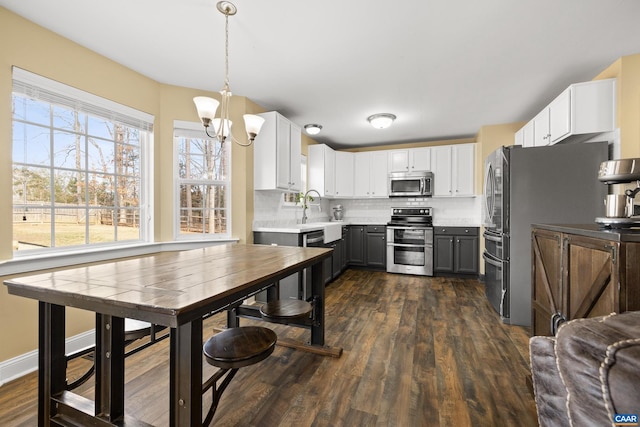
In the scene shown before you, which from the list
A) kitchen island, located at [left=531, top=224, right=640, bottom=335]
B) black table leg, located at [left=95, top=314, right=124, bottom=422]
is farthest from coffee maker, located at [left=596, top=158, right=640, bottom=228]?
black table leg, located at [left=95, top=314, right=124, bottom=422]

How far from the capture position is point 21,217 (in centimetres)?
206

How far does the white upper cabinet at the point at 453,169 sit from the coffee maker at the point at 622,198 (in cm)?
365

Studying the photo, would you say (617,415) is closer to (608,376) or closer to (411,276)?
(608,376)

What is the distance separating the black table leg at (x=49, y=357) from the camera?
129 centimetres

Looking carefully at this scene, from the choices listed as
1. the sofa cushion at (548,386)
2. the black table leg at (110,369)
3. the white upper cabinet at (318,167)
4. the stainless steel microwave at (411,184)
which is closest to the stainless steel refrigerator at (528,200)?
the stainless steel microwave at (411,184)

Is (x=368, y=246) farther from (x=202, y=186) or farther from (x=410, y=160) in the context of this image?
(x=202, y=186)

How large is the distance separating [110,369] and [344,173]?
16.0 ft

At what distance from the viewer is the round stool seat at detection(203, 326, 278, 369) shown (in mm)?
1310

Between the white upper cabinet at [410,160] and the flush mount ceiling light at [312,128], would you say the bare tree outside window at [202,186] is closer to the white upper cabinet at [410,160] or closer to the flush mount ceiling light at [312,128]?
the flush mount ceiling light at [312,128]

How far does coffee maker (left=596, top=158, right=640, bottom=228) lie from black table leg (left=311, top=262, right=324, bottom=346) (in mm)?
1757

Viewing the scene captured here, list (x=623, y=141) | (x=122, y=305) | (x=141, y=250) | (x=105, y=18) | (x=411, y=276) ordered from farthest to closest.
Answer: (x=411, y=276) < (x=141, y=250) < (x=623, y=141) < (x=105, y=18) < (x=122, y=305)

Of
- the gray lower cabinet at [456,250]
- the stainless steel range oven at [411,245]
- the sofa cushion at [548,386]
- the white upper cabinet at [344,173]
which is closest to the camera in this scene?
the sofa cushion at [548,386]

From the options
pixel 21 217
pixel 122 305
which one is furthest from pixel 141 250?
pixel 122 305

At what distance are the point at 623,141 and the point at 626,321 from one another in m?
2.74
